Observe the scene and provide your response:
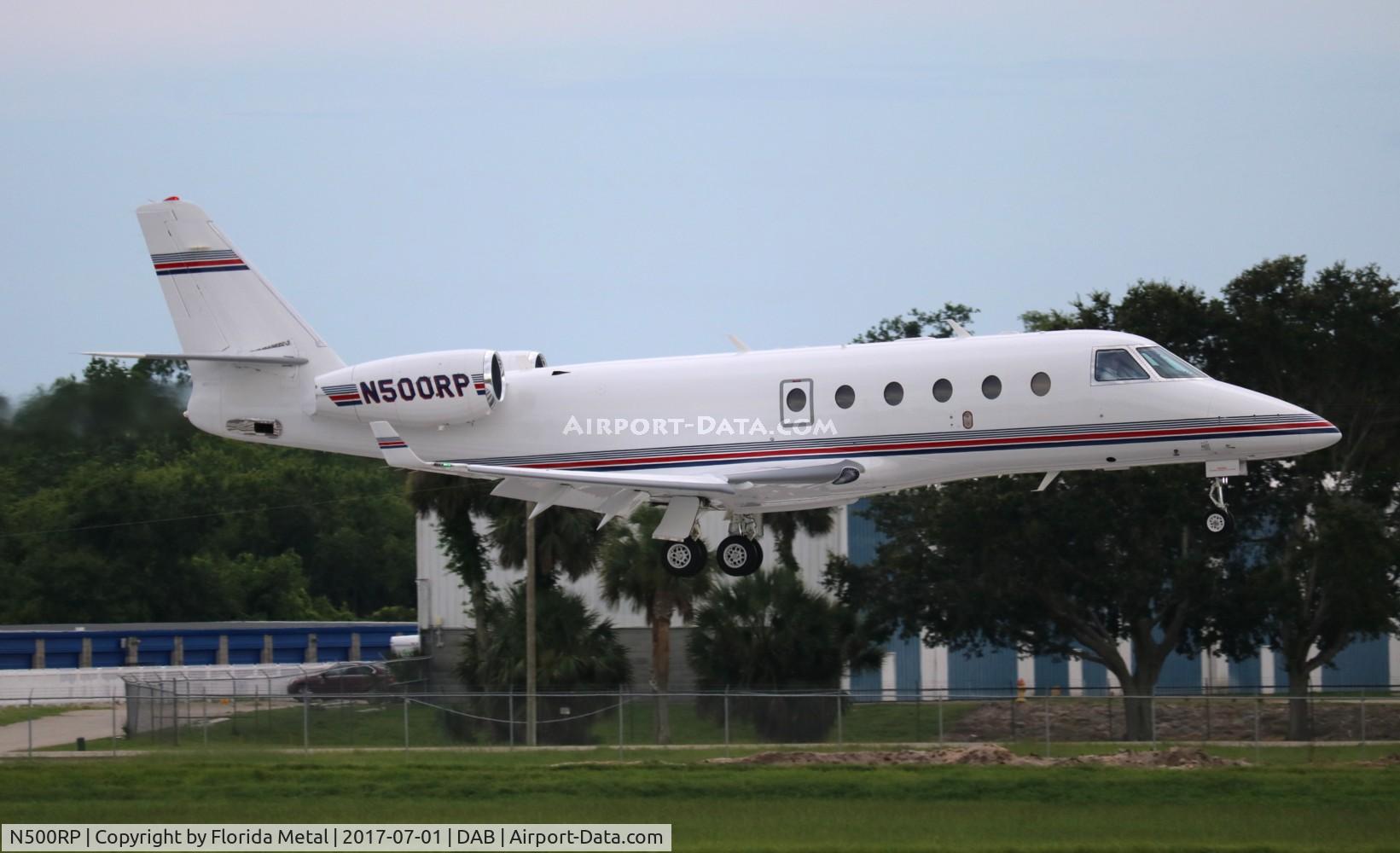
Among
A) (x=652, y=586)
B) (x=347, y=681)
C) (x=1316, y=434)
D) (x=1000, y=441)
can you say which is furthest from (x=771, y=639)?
(x=1316, y=434)

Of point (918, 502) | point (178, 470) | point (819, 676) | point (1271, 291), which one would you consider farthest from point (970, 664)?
point (178, 470)

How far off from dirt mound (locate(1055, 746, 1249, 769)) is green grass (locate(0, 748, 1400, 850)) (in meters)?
0.64

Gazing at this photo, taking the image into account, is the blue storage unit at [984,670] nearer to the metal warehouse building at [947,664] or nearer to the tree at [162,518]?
the metal warehouse building at [947,664]

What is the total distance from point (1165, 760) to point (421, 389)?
13826 millimetres

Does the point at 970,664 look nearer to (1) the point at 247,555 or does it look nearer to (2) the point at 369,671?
(2) the point at 369,671

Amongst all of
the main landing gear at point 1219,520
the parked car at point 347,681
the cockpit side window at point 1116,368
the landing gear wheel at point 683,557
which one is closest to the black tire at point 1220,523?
the main landing gear at point 1219,520

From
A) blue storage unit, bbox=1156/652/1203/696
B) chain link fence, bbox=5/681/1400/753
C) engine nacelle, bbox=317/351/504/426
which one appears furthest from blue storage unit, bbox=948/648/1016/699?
engine nacelle, bbox=317/351/504/426

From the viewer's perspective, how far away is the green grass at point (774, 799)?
77.7 feet

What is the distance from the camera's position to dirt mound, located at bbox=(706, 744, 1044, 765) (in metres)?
30.3

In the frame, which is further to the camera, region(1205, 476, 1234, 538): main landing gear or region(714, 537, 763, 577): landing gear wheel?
region(714, 537, 763, 577): landing gear wheel

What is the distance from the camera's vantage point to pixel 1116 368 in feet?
86.5

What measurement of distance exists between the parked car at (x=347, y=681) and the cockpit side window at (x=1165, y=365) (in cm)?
2670

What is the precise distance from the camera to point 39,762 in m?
31.8

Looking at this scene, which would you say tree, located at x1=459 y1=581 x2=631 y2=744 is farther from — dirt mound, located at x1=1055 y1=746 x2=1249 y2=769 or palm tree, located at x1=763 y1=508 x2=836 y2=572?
dirt mound, located at x1=1055 y1=746 x2=1249 y2=769
